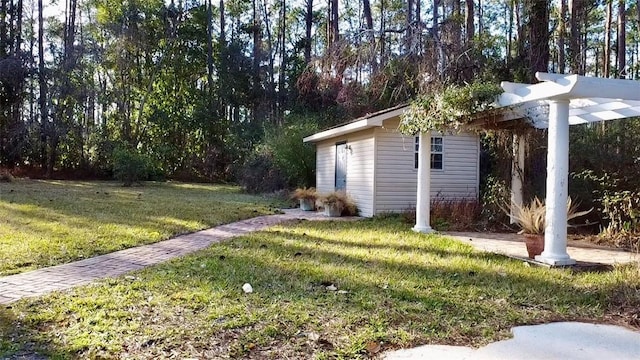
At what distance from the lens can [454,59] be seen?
9.08 metres

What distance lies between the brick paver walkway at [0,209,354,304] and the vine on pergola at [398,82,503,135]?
11.1 ft

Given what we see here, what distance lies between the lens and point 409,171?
34.0 ft

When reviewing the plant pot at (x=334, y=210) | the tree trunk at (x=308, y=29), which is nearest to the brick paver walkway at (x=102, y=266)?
the plant pot at (x=334, y=210)

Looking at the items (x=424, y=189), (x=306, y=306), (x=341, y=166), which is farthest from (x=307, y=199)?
(x=306, y=306)

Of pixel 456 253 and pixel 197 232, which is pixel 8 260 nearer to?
pixel 197 232

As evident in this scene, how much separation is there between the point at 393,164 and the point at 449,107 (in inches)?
132

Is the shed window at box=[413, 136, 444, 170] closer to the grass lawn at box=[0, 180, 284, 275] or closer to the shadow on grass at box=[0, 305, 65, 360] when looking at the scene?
the grass lawn at box=[0, 180, 284, 275]

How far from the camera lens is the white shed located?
1002 centimetres

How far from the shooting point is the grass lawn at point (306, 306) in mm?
2941

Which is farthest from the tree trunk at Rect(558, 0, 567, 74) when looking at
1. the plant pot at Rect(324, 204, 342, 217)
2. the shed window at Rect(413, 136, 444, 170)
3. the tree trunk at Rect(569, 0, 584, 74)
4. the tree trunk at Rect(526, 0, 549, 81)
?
the plant pot at Rect(324, 204, 342, 217)

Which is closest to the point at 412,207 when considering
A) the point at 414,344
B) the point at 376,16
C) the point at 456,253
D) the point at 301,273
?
the point at 456,253

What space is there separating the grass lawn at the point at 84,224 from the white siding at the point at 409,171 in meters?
2.95

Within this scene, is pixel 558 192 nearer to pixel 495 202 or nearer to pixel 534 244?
pixel 534 244

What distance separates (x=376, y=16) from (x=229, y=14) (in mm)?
9157
